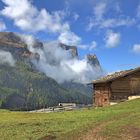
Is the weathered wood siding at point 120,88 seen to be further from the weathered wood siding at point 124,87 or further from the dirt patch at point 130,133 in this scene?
the dirt patch at point 130,133

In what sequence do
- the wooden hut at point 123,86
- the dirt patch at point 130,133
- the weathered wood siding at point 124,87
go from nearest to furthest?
the dirt patch at point 130,133, the wooden hut at point 123,86, the weathered wood siding at point 124,87

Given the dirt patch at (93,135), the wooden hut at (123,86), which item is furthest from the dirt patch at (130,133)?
the wooden hut at (123,86)

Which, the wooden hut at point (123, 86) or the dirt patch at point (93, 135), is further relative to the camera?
the wooden hut at point (123, 86)

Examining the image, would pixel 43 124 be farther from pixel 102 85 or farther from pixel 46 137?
pixel 102 85

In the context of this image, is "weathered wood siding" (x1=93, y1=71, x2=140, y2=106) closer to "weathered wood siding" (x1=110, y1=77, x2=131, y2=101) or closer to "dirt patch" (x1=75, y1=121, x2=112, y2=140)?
"weathered wood siding" (x1=110, y1=77, x2=131, y2=101)

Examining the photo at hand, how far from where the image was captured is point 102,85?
73.4 meters

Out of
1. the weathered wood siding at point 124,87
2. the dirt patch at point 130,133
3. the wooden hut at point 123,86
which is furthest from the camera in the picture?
the weathered wood siding at point 124,87

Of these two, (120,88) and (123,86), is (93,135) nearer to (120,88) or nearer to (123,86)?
(120,88)

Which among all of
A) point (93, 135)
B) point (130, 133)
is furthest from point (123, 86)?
point (93, 135)

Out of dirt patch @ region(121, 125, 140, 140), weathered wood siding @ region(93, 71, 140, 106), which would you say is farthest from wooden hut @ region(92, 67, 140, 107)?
dirt patch @ region(121, 125, 140, 140)

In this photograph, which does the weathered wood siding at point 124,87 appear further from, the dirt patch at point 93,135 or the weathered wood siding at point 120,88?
the dirt patch at point 93,135

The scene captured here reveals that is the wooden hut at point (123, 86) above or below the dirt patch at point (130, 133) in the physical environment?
above

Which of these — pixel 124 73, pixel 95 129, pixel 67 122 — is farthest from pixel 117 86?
pixel 95 129

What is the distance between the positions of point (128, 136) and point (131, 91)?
1734 inches
